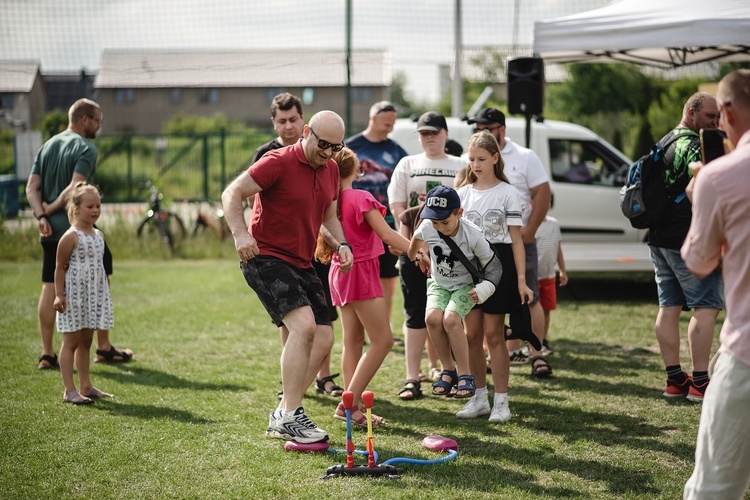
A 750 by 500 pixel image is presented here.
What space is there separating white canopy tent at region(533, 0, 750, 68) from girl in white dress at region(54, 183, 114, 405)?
454 cm

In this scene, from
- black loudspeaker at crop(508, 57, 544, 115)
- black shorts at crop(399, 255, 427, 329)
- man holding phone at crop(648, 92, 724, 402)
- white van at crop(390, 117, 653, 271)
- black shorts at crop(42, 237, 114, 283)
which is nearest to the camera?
man holding phone at crop(648, 92, 724, 402)

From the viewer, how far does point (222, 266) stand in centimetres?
1401

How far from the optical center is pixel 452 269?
5.57 m

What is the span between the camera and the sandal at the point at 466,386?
18.6 feet

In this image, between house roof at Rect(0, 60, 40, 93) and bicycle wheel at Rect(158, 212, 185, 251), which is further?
house roof at Rect(0, 60, 40, 93)

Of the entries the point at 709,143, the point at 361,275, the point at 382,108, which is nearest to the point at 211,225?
the point at 382,108

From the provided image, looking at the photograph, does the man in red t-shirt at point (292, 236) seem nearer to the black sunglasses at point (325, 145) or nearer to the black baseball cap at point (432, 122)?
the black sunglasses at point (325, 145)

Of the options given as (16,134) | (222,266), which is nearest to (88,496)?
(222,266)

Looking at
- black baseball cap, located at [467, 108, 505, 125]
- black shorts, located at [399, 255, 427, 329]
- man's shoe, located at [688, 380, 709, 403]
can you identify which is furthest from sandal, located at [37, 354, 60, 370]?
Answer: man's shoe, located at [688, 380, 709, 403]

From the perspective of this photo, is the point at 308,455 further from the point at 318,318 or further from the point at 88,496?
the point at 88,496

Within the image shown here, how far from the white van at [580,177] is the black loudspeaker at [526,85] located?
215 centimetres

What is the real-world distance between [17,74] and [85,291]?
437 inches

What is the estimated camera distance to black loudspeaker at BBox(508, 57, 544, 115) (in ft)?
31.0

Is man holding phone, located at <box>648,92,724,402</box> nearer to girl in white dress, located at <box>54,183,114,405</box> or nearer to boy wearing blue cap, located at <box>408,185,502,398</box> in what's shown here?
boy wearing blue cap, located at <box>408,185,502,398</box>
